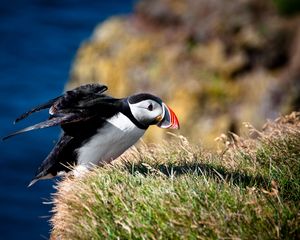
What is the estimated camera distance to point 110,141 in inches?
321

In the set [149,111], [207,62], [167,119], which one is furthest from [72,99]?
[207,62]

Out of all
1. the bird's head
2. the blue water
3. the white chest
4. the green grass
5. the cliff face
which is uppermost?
the blue water

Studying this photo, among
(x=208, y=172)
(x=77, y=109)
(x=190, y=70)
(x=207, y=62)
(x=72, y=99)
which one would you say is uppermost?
(x=207, y=62)

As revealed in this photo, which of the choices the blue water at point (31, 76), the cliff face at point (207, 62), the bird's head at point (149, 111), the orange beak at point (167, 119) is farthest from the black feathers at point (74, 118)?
the blue water at point (31, 76)

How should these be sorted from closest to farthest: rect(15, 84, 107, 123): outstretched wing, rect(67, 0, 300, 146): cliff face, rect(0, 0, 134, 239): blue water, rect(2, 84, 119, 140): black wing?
rect(2, 84, 119, 140): black wing → rect(15, 84, 107, 123): outstretched wing → rect(67, 0, 300, 146): cliff face → rect(0, 0, 134, 239): blue water

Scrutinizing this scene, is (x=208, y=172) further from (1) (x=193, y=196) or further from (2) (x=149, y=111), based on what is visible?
(1) (x=193, y=196)

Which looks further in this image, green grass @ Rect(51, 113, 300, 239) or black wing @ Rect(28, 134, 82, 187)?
black wing @ Rect(28, 134, 82, 187)

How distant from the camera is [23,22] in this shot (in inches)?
1537

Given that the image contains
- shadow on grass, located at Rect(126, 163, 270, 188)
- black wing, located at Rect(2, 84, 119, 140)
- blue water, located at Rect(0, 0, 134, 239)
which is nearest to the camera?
shadow on grass, located at Rect(126, 163, 270, 188)

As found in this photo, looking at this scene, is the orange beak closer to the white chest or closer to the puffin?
the puffin

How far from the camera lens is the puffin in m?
8.13

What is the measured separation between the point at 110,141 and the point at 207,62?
12867 mm

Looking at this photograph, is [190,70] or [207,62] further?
[207,62]

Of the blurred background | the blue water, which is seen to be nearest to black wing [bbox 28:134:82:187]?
the blurred background
